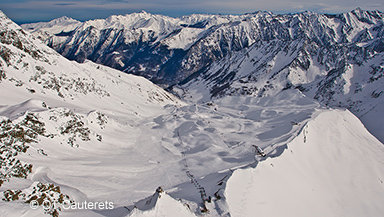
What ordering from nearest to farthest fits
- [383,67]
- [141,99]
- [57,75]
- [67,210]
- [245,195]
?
[67,210] → [245,195] → [57,75] → [141,99] → [383,67]

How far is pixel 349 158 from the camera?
3984cm

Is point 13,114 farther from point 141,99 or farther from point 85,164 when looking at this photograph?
point 141,99

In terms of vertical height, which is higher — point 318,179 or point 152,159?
point 318,179

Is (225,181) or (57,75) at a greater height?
(225,181)

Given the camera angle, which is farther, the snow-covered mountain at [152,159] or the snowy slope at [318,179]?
the snowy slope at [318,179]

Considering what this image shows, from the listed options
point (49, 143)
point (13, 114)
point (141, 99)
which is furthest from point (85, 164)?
point (141, 99)

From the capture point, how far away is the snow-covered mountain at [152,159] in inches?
698

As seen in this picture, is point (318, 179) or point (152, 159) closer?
point (318, 179)

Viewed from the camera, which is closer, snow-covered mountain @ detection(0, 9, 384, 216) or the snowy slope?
snow-covered mountain @ detection(0, 9, 384, 216)

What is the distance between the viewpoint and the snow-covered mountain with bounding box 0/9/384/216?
1772 cm

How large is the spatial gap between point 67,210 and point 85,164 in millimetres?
14368

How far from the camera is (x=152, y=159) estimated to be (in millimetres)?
36531

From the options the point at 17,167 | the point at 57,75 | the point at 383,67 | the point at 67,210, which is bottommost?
the point at 57,75

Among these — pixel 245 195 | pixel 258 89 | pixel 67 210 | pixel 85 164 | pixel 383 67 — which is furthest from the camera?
pixel 258 89
